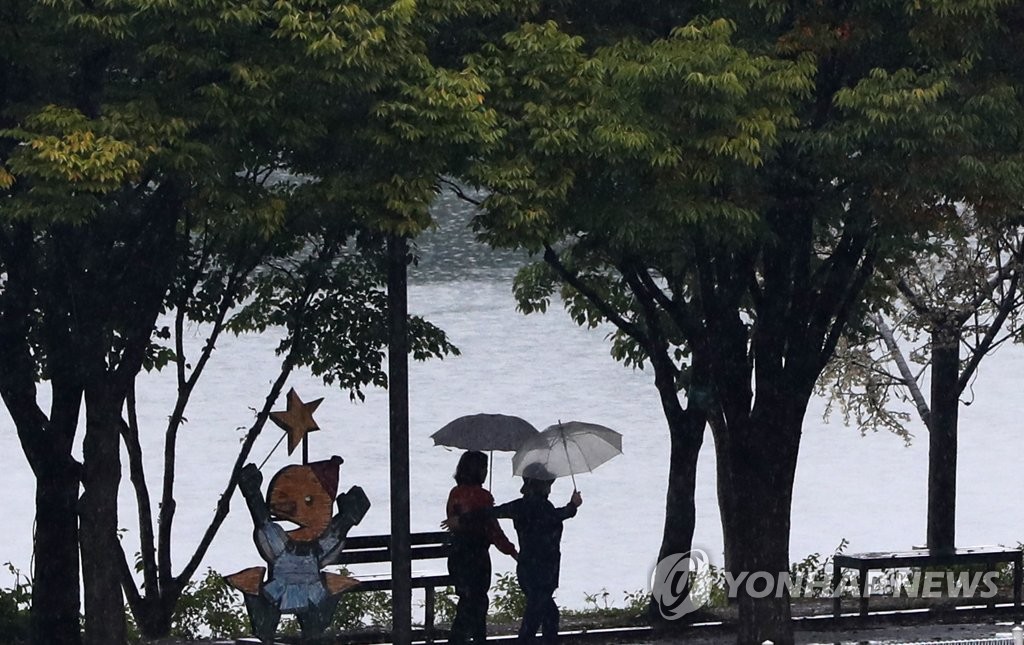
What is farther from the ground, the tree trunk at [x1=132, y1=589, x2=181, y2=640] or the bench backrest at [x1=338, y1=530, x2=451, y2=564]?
the bench backrest at [x1=338, y1=530, x2=451, y2=564]

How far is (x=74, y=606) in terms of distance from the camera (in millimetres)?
13922

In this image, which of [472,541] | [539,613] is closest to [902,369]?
[539,613]

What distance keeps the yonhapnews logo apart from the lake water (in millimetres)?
4676

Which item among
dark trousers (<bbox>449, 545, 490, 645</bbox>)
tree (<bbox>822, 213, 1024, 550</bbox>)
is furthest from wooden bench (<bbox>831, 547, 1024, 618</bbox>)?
dark trousers (<bbox>449, 545, 490, 645</bbox>)

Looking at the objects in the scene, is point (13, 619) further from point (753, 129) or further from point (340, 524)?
point (753, 129)

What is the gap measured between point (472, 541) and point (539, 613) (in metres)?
0.89

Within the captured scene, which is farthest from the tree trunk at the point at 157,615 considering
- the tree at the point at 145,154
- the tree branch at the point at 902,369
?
the tree branch at the point at 902,369

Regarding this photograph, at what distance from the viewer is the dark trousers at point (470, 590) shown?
42.7ft

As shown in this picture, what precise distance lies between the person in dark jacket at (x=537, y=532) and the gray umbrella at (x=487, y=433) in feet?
2.26

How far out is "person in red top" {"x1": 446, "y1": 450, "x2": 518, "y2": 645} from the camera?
1280cm

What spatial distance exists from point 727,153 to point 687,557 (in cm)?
560

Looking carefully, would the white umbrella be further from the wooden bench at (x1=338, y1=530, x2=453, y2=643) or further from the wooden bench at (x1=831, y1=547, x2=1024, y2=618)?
the wooden bench at (x1=831, y1=547, x2=1024, y2=618)

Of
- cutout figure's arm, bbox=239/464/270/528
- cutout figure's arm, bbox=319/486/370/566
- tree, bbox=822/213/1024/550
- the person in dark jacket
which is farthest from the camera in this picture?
tree, bbox=822/213/1024/550

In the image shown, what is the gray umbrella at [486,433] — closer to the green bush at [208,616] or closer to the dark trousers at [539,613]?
the dark trousers at [539,613]
